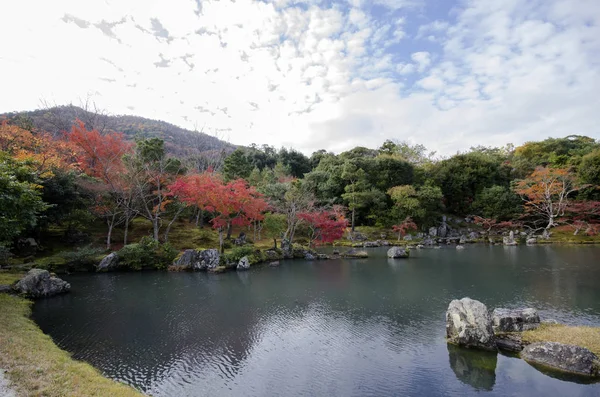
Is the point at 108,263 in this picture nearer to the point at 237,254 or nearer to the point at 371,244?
the point at 237,254

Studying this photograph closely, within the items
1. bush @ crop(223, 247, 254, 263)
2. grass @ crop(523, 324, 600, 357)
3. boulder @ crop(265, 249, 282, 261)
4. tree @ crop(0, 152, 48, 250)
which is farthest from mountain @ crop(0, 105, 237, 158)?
grass @ crop(523, 324, 600, 357)

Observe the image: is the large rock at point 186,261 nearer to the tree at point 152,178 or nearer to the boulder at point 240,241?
the tree at point 152,178

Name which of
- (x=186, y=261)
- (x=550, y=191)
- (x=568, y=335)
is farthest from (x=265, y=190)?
(x=550, y=191)

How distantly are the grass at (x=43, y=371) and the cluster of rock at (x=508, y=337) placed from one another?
8.35 metres

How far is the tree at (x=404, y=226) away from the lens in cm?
3503

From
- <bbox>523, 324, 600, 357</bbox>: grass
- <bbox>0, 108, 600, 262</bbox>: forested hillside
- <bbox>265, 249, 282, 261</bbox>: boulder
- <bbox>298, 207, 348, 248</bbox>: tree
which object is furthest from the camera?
<bbox>298, 207, 348, 248</bbox>: tree

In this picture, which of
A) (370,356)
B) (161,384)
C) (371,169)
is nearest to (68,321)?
(161,384)

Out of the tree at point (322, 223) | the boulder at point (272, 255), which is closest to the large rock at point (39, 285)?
the boulder at point (272, 255)

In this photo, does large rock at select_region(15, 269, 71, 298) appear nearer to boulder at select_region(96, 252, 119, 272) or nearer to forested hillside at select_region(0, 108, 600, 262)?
forested hillside at select_region(0, 108, 600, 262)

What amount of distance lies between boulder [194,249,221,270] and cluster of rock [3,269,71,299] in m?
7.32

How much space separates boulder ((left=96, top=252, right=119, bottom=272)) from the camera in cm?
1959

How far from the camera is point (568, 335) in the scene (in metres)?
8.98

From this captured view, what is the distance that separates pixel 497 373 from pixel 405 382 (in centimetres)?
238

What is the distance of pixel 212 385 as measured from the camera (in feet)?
24.2
